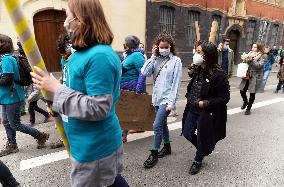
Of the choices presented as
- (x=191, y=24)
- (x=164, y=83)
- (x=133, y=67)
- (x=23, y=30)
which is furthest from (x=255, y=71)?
(x=191, y=24)

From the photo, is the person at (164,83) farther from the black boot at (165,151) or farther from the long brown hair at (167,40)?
the black boot at (165,151)

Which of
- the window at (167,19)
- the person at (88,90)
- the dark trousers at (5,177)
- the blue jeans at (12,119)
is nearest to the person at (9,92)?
the blue jeans at (12,119)

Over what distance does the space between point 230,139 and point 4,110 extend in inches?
144

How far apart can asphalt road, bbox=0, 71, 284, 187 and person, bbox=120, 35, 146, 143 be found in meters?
0.96

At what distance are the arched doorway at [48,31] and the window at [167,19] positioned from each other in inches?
240

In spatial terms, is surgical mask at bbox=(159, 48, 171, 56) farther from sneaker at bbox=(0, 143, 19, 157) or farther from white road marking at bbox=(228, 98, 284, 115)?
white road marking at bbox=(228, 98, 284, 115)

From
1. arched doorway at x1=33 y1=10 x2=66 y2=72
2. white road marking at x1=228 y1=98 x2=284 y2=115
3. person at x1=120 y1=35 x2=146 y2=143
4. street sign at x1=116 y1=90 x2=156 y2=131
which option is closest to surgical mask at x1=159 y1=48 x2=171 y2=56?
person at x1=120 y1=35 x2=146 y2=143

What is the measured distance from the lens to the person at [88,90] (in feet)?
5.29

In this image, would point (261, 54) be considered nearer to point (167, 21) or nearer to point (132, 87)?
point (132, 87)

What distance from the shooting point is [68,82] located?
5.82 feet

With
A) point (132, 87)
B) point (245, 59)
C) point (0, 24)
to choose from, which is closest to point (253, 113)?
point (245, 59)

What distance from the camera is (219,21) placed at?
2061 cm

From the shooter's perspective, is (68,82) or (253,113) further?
(253,113)

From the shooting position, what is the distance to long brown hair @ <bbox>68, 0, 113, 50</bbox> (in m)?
1.64
